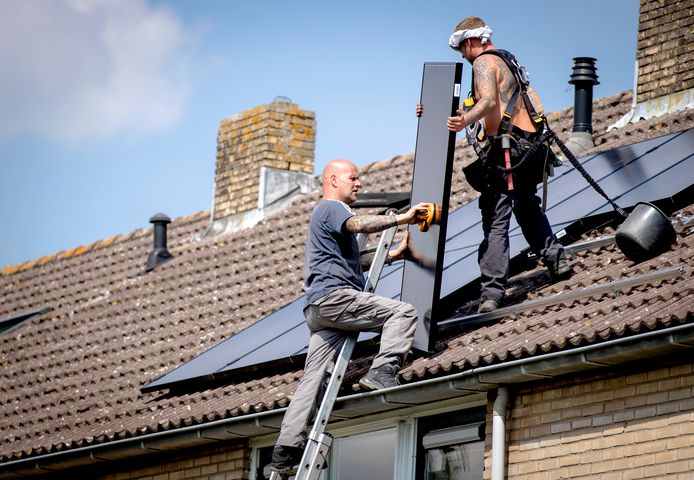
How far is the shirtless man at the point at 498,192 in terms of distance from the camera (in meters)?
11.6

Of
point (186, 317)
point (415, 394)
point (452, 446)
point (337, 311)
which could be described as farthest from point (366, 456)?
point (186, 317)

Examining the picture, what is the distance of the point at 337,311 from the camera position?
428 inches

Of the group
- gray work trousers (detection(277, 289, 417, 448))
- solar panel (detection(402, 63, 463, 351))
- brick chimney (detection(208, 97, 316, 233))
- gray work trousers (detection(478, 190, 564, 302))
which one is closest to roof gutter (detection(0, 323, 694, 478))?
gray work trousers (detection(277, 289, 417, 448))

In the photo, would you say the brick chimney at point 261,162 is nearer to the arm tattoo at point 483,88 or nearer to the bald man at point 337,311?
the arm tattoo at point 483,88

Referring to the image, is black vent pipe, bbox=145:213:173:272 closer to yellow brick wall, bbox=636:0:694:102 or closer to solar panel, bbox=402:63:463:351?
yellow brick wall, bbox=636:0:694:102

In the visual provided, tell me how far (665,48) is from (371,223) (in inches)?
240

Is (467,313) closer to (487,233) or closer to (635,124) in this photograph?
(487,233)

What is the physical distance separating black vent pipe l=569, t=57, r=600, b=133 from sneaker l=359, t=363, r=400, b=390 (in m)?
5.32

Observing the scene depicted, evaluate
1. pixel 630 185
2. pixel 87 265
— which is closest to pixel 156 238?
pixel 87 265

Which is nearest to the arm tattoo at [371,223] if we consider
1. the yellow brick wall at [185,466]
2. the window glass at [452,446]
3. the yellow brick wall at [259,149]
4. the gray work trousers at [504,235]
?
the gray work trousers at [504,235]

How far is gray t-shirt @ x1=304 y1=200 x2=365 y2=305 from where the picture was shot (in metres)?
11.0

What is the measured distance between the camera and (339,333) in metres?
11.1

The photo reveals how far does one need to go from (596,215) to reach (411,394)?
2.51 m

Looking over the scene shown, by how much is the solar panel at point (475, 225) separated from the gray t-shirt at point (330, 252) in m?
1.25
